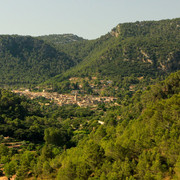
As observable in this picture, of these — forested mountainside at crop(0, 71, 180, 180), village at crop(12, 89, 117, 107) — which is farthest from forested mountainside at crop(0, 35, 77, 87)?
forested mountainside at crop(0, 71, 180, 180)

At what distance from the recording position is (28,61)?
158 metres

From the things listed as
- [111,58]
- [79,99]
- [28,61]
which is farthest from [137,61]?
[28,61]

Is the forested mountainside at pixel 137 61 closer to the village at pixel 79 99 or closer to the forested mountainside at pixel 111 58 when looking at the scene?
the forested mountainside at pixel 111 58

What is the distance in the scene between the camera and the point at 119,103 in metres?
78.8

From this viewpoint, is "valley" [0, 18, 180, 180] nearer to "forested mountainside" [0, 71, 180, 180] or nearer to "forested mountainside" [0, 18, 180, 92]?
"forested mountainside" [0, 71, 180, 180]

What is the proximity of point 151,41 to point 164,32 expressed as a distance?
23488 millimetres

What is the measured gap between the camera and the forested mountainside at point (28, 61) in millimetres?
133750

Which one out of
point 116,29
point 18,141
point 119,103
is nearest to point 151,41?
point 116,29

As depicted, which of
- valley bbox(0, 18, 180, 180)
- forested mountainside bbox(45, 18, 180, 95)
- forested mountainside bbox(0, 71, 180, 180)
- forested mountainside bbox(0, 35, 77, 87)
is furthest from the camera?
forested mountainside bbox(0, 35, 77, 87)

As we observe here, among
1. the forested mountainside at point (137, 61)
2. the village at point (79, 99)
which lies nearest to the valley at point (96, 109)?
the village at point (79, 99)

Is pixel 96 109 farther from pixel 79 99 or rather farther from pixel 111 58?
pixel 111 58

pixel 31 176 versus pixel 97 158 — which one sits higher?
pixel 97 158

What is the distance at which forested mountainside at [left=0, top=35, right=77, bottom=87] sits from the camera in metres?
134

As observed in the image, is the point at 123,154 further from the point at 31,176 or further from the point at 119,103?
the point at 119,103
